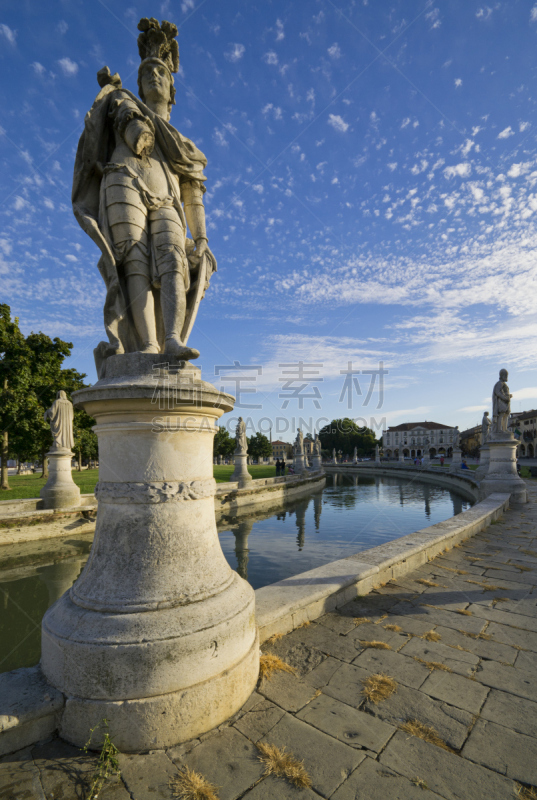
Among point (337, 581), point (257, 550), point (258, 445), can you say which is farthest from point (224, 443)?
point (337, 581)

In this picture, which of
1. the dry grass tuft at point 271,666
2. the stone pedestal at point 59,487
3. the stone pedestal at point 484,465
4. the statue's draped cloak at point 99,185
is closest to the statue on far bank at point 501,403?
the stone pedestal at point 484,465

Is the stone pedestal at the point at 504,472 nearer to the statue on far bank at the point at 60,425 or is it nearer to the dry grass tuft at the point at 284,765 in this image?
the dry grass tuft at the point at 284,765

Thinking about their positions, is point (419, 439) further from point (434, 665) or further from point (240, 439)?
point (434, 665)

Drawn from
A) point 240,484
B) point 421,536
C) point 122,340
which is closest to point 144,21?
point 122,340

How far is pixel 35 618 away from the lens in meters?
4.68

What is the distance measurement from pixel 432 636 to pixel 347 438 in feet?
232

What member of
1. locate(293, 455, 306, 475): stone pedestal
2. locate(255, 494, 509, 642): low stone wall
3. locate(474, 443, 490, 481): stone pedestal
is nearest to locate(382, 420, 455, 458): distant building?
locate(293, 455, 306, 475): stone pedestal

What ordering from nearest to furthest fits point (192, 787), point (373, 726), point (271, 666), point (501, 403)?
point (192, 787), point (373, 726), point (271, 666), point (501, 403)

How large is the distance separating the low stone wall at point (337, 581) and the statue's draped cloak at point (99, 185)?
2243mm

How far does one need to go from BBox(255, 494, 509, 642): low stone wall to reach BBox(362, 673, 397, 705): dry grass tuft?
0.74 metres

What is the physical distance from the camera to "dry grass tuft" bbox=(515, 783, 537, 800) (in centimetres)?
146

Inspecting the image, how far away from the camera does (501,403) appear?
473 inches

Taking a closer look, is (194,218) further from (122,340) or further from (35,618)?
(35,618)

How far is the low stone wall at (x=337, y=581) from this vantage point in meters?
2.80
